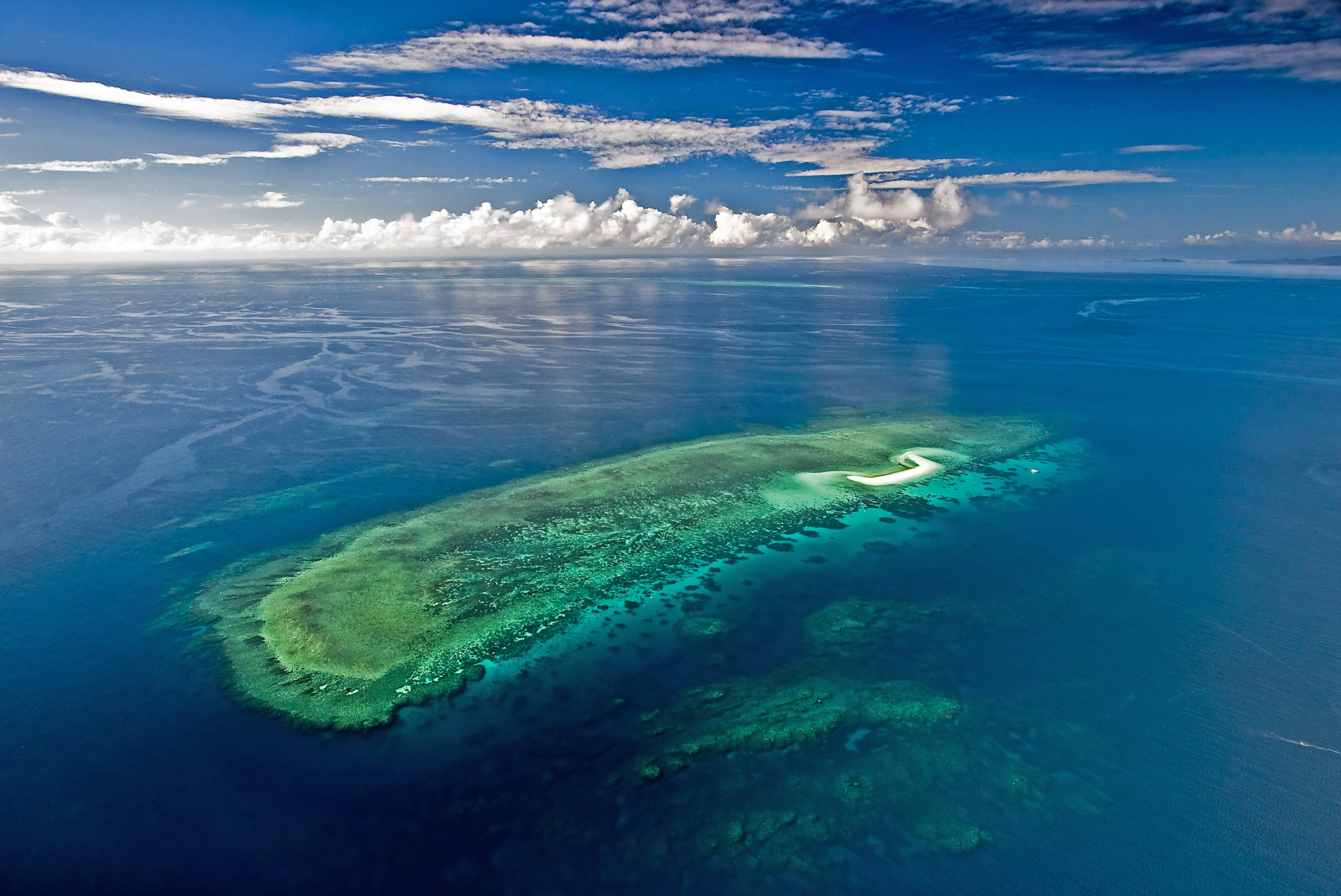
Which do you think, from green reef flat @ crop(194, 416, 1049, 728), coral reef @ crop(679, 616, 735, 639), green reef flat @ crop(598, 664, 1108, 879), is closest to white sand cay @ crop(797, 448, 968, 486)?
green reef flat @ crop(194, 416, 1049, 728)

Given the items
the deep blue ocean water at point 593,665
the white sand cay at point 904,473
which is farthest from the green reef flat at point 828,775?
the white sand cay at point 904,473

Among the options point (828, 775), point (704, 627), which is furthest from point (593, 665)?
point (828, 775)

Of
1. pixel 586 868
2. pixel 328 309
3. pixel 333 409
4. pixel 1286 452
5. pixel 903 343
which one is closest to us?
pixel 586 868

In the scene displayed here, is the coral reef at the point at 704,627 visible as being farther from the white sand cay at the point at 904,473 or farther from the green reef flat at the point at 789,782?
the white sand cay at the point at 904,473

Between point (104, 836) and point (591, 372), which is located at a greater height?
point (591, 372)

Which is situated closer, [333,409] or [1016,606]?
[1016,606]

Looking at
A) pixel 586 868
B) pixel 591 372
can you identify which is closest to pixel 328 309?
pixel 591 372

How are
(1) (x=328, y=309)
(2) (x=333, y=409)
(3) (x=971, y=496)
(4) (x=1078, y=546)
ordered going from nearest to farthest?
(4) (x=1078, y=546), (3) (x=971, y=496), (2) (x=333, y=409), (1) (x=328, y=309)

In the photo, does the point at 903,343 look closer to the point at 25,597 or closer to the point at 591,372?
the point at 591,372
